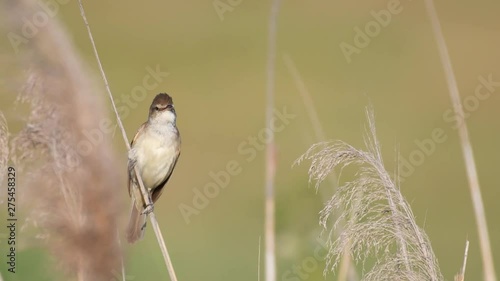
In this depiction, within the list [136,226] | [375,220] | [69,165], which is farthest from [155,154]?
[69,165]

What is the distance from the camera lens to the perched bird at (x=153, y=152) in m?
4.22

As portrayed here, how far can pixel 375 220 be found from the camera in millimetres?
2713

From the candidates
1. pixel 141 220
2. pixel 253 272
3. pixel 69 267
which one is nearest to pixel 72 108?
pixel 69 267

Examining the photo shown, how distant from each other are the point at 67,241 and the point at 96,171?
0.52ft

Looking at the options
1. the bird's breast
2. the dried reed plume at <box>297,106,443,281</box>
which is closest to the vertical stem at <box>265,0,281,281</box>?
the dried reed plume at <box>297,106,443,281</box>

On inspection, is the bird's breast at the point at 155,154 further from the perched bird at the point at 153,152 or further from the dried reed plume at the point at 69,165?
the dried reed plume at the point at 69,165

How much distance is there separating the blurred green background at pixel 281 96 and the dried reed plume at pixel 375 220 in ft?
17.1

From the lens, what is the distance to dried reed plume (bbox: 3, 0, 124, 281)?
232cm

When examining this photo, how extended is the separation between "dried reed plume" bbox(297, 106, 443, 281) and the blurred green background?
5.21 metres

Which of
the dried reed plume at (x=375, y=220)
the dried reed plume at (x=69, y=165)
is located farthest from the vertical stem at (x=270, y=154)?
the dried reed plume at (x=69, y=165)

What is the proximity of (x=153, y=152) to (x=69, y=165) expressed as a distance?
6.56 feet

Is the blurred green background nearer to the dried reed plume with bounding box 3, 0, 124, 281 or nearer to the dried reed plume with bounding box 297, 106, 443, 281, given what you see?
the dried reed plume with bounding box 297, 106, 443, 281

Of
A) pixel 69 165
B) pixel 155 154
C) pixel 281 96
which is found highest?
pixel 281 96

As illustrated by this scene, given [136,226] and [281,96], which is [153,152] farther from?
[281,96]
